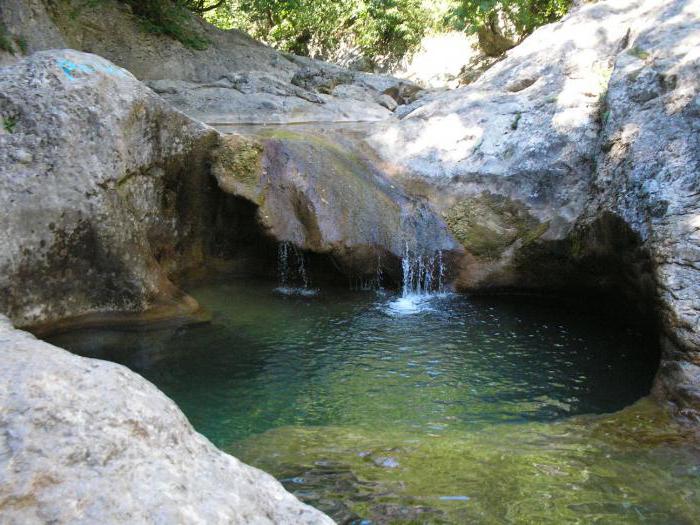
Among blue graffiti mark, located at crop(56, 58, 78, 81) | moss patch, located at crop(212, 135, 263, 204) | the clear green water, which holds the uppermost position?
blue graffiti mark, located at crop(56, 58, 78, 81)

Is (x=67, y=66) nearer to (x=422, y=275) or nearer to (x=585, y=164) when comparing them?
(x=422, y=275)

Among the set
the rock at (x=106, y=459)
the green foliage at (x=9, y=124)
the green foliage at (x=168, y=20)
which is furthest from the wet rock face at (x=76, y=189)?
the green foliage at (x=168, y=20)

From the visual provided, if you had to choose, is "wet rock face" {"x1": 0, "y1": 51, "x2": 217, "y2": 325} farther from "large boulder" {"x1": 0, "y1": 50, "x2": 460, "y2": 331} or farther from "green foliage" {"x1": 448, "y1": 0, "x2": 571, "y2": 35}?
"green foliage" {"x1": 448, "y1": 0, "x2": 571, "y2": 35}

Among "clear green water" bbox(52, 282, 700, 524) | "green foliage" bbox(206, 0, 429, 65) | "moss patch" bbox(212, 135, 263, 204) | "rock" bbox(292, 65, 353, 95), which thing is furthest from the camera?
"green foliage" bbox(206, 0, 429, 65)

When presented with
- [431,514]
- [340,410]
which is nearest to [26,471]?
[431,514]

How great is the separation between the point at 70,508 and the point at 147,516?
0.72ft

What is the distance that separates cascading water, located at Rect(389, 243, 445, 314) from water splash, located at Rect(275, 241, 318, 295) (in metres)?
1.25

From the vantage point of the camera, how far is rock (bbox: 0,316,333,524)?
1.89 metres

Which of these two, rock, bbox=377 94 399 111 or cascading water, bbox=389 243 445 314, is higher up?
rock, bbox=377 94 399 111

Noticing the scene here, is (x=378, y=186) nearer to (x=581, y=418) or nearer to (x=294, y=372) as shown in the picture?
(x=294, y=372)


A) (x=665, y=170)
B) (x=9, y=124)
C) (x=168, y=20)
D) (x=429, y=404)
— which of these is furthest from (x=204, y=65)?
(x=429, y=404)

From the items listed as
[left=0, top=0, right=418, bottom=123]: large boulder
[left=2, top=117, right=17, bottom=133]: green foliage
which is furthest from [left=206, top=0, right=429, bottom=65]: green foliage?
[left=2, top=117, right=17, bottom=133]: green foliage

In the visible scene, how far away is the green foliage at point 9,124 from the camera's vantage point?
6.30 meters

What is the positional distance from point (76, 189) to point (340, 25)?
79.8ft
